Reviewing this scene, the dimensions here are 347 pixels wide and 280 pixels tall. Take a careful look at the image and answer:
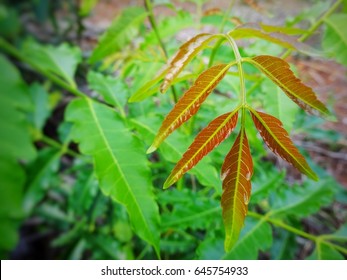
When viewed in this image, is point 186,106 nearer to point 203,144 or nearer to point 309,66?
point 203,144

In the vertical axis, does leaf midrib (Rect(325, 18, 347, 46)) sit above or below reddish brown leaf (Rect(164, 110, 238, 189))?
above

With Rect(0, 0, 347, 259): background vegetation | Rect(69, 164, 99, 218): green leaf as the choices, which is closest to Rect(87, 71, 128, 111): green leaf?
Rect(0, 0, 347, 259): background vegetation

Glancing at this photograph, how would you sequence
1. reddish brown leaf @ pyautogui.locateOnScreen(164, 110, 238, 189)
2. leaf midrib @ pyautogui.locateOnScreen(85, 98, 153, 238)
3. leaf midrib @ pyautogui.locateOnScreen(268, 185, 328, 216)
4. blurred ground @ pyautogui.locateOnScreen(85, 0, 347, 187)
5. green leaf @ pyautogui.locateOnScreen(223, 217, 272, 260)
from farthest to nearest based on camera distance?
blurred ground @ pyautogui.locateOnScreen(85, 0, 347, 187), leaf midrib @ pyautogui.locateOnScreen(268, 185, 328, 216), green leaf @ pyautogui.locateOnScreen(223, 217, 272, 260), leaf midrib @ pyautogui.locateOnScreen(85, 98, 153, 238), reddish brown leaf @ pyautogui.locateOnScreen(164, 110, 238, 189)

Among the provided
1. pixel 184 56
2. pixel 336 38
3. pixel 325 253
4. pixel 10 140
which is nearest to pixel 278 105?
pixel 336 38

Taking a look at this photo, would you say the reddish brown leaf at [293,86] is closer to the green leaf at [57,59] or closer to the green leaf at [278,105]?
the green leaf at [278,105]

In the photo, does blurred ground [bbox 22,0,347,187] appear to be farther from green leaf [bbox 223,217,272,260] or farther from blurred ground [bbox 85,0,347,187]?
green leaf [bbox 223,217,272,260]

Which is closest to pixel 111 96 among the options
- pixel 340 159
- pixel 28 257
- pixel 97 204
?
pixel 97 204
